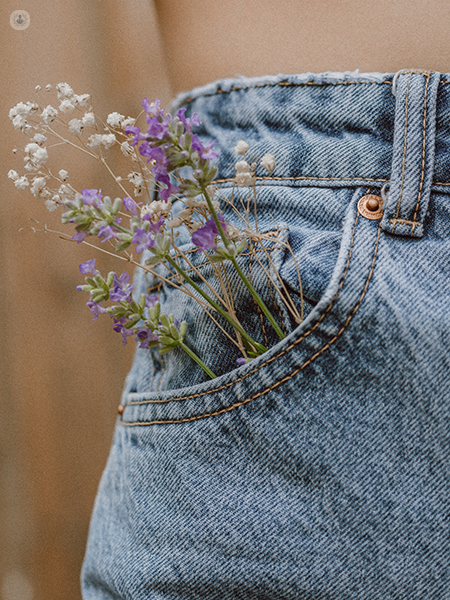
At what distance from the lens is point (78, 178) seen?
80cm

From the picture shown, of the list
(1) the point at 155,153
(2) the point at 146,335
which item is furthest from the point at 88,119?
(2) the point at 146,335

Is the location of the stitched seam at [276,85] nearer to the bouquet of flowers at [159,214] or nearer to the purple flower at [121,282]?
the bouquet of flowers at [159,214]

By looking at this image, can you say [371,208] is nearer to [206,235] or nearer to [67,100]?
[206,235]

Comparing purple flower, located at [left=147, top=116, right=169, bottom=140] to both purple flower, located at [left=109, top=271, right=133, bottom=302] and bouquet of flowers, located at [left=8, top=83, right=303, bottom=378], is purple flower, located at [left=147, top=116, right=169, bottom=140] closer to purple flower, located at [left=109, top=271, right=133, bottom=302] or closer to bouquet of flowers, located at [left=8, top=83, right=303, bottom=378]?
bouquet of flowers, located at [left=8, top=83, right=303, bottom=378]

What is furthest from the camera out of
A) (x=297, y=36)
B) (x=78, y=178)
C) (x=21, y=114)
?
(x=78, y=178)

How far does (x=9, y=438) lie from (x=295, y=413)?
2.05 ft

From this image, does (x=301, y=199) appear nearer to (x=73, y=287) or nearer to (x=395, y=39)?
(x=395, y=39)

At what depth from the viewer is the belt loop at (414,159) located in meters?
0.48

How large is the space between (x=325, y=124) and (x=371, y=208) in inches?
4.9

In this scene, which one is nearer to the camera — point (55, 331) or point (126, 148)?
point (126, 148)

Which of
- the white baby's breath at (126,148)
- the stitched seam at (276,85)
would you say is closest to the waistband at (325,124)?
the stitched seam at (276,85)

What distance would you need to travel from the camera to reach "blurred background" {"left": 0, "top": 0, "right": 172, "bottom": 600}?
0.76m

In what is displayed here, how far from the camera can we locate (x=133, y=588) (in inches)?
22.7

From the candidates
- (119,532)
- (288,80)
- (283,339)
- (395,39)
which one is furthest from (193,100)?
(119,532)
